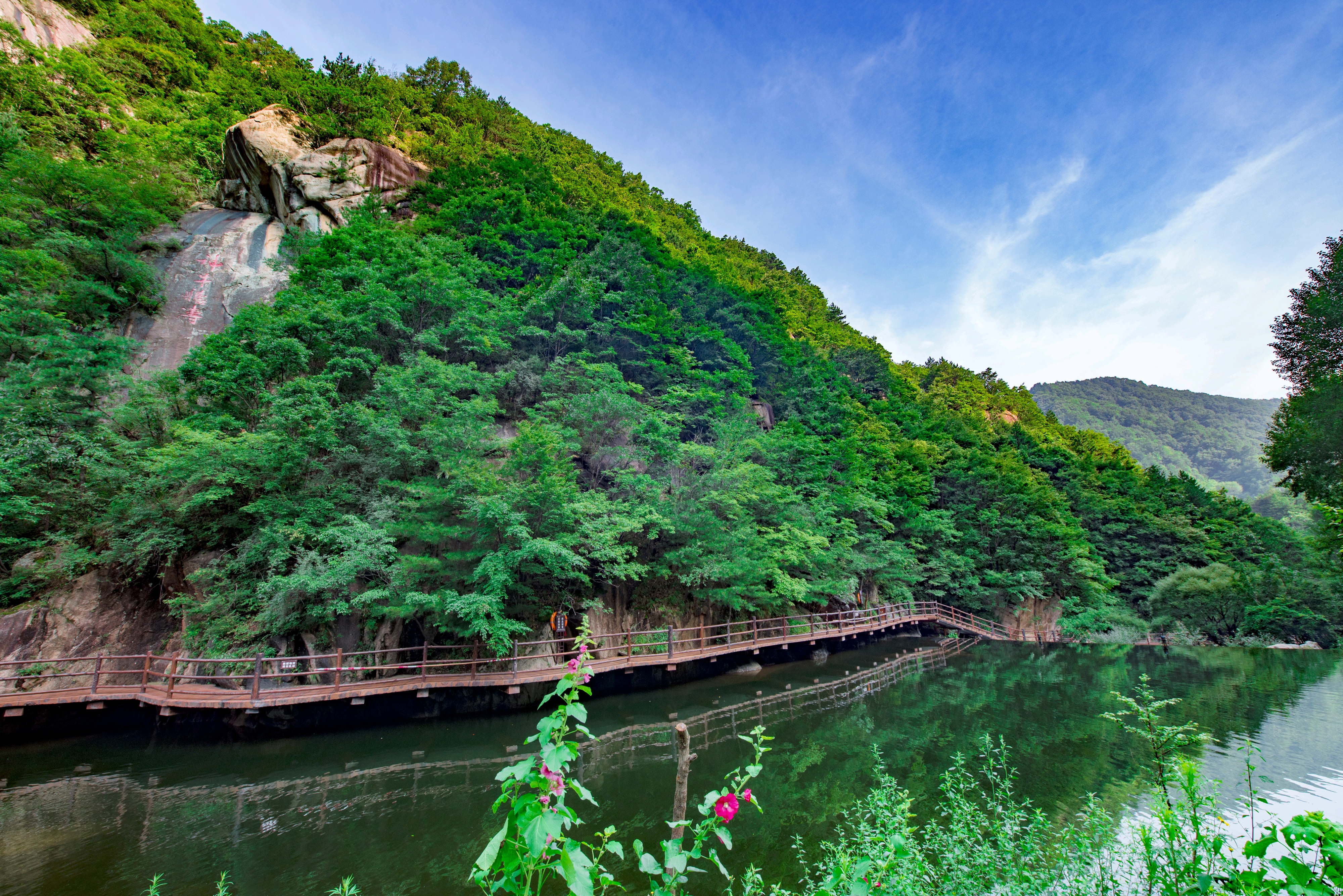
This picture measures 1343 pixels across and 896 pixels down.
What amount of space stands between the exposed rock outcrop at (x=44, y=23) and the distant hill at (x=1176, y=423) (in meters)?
88.8

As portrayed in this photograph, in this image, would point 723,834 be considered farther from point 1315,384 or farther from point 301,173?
point 301,173

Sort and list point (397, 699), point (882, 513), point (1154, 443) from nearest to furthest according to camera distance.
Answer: point (397, 699)
point (882, 513)
point (1154, 443)

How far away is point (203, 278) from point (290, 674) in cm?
1891

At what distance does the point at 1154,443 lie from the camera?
74062 millimetres

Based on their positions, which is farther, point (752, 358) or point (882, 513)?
point (752, 358)

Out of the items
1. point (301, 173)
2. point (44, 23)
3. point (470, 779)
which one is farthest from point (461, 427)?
point (44, 23)

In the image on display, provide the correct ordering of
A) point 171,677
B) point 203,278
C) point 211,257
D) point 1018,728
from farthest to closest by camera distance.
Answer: point 211,257
point 203,278
point 1018,728
point 171,677

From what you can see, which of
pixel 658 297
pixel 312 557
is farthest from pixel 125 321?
pixel 658 297

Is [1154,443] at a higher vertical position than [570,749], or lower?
higher

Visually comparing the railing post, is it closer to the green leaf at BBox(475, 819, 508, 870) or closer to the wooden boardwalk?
the wooden boardwalk

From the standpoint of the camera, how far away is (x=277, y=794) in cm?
803

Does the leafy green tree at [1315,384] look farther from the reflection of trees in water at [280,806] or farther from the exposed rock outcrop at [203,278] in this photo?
the exposed rock outcrop at [203,278]

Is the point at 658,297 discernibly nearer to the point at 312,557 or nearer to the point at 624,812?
the point at 312,557

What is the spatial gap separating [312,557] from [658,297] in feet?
53.8
